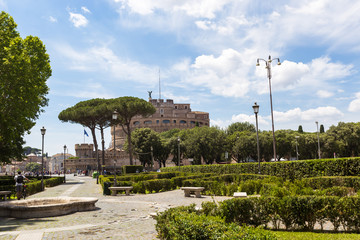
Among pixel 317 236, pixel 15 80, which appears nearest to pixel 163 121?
pixel 15 80

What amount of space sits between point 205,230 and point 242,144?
192 feet

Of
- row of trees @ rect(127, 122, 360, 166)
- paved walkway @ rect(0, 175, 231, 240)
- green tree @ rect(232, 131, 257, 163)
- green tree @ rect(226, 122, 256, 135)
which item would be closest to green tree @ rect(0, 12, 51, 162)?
paved walkway @ rect(0, 175, 231, 240)

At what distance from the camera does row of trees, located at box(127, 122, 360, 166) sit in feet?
191

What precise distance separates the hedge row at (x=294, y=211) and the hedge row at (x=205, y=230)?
5.90 feet

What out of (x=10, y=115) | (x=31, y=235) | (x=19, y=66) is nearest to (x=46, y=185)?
(x=10, y=115)

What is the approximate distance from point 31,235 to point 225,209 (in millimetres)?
5035

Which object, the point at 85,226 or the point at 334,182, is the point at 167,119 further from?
the point at 85,226

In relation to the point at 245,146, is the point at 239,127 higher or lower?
higher

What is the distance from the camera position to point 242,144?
62.1 meters

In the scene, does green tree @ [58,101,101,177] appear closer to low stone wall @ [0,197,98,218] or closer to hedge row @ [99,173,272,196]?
hedge row @ [99,173,272,196]

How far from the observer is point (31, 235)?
25.3 feet

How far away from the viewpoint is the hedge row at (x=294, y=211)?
7.36 metres

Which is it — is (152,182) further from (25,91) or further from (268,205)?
(268,205)

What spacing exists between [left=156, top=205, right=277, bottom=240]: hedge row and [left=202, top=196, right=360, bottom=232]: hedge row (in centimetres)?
180
